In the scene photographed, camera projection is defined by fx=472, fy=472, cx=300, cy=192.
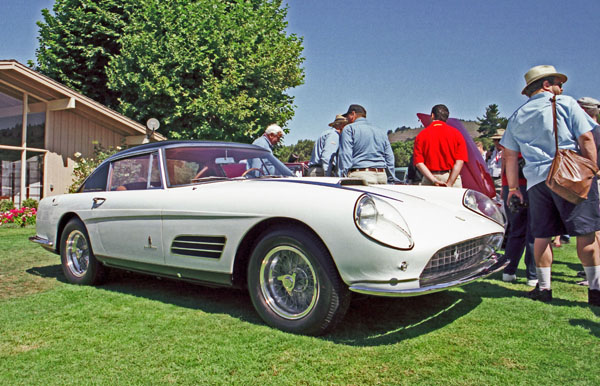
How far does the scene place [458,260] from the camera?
3.12 meters

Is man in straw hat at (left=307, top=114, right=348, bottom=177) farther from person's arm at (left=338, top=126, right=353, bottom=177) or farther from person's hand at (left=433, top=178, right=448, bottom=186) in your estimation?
person's hand at (left=433, top=178, right=448, bottom=186)

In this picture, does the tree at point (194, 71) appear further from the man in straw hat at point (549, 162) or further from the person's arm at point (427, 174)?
the man in straw hat at point (549, 162)

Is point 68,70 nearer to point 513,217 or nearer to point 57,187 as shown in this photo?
point 57,187

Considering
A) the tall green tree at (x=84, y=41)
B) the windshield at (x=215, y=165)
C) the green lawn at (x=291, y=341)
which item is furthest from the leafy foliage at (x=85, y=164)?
the windshield at (x=215, y=165)

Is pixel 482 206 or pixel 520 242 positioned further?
pixel 520 242

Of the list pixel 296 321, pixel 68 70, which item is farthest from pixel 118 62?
pixel 296 321

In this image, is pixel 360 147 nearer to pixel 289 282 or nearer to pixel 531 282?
pixel 531 282

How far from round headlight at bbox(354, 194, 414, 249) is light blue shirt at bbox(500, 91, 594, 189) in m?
1.63

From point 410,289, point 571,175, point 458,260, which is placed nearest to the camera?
point 410,289

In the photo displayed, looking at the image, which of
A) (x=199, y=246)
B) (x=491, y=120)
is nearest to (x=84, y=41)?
(x=199, y=246)

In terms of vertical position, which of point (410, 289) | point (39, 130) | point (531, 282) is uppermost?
point (39, 130)

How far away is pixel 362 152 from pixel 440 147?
95cm

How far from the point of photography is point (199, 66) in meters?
19.3

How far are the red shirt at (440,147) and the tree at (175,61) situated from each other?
48.0 feet
